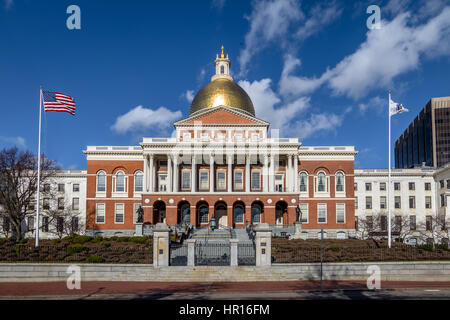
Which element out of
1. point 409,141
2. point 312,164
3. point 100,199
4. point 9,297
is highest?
point 409,141

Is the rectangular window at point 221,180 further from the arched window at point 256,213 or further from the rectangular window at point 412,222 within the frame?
the rectangular window at point 412,222

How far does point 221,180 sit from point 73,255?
3496 cm

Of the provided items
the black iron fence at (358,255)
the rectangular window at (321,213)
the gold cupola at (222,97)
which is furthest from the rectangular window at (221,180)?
the black iron fence at (358,255)

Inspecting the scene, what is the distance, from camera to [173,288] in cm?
2214

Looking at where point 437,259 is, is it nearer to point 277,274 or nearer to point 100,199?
point 277,274

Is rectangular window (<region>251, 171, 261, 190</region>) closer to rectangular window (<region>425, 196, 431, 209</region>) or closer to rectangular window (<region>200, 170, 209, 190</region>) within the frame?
rectangular window (<region>200, 170, 209, 190</region>)

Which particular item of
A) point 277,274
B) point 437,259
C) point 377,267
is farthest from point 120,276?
point 437,259

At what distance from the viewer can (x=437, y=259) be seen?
2653 cm

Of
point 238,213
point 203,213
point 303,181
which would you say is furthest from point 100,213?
point 303,181

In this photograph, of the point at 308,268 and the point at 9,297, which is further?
the point at 308,268

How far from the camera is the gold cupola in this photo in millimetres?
64188

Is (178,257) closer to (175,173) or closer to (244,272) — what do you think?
(244,272)

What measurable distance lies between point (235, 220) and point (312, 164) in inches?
549

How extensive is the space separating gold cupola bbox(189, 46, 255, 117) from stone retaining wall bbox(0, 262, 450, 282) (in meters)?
40.7
